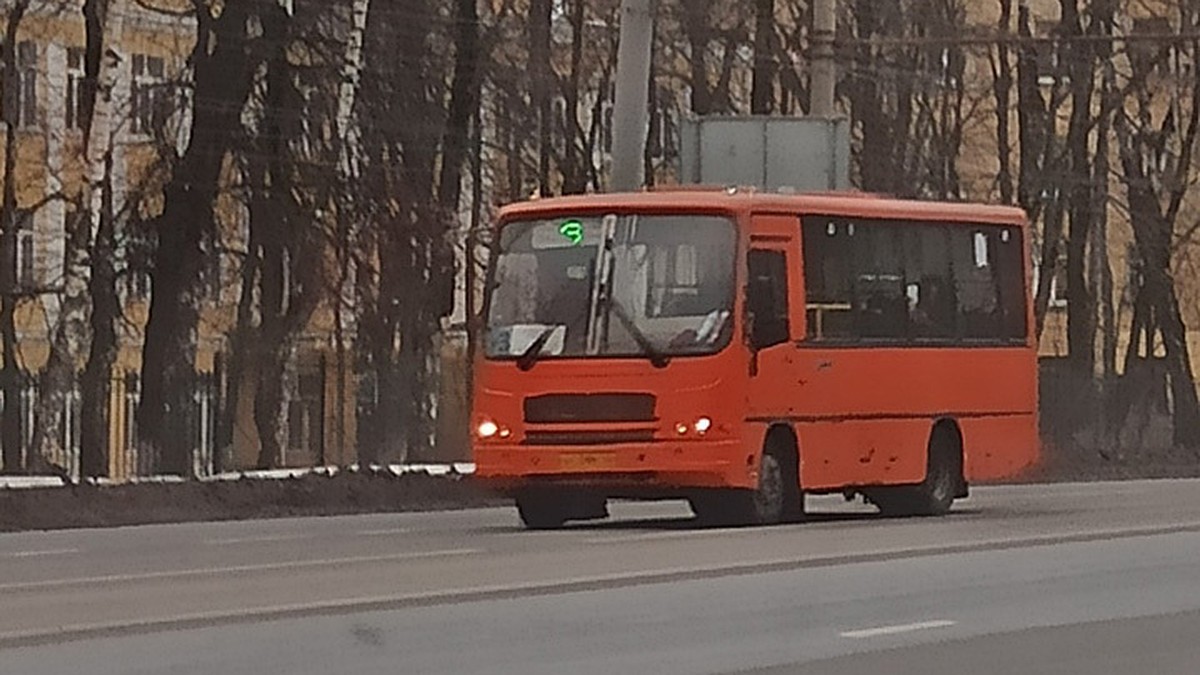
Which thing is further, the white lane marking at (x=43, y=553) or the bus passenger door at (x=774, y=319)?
the bus passenger door at (x=774, y=319)

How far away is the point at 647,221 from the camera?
1029 inches

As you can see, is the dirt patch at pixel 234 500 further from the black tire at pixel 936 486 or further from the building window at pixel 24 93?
the building window at pixel 24 93

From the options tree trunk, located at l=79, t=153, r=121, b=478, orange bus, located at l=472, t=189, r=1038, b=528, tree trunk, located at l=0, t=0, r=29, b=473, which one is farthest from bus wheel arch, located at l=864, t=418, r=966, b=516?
tree trunk, located at l=0, t=0, r=29, b=473

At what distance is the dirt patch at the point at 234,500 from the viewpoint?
2716 centimetres

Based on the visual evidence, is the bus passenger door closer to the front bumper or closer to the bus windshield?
the bus windshield

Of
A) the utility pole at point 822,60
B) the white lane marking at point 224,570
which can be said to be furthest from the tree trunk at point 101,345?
the white lane marking at point 224,570

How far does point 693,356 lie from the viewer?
25.7m

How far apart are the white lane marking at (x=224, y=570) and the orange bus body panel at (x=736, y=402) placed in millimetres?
4078

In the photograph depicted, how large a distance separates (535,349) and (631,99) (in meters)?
7.42

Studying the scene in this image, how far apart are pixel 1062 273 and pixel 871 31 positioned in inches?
519

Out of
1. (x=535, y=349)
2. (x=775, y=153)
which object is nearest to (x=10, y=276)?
(x=775, y=153)

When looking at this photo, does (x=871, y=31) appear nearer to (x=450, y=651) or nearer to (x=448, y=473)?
(x=448, y=473)

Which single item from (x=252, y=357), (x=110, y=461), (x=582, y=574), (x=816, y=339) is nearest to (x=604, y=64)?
(x=252, y=357)

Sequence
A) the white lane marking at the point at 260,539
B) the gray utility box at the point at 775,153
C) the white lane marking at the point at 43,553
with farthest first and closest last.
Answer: the gray utility box at the point at 775,153 < the white lane marking at the point at 260,539 < the white lane marking at the point at 43,553
